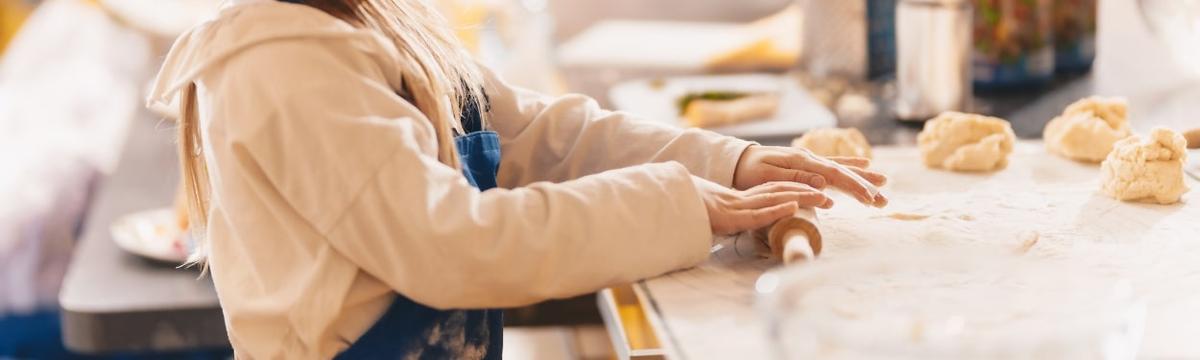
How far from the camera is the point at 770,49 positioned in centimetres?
251

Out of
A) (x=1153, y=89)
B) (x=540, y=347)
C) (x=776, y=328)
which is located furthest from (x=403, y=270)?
(x=540, y=347)

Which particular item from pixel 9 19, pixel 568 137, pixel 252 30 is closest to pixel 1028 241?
pixel 568 137

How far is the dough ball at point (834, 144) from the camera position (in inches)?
52.6

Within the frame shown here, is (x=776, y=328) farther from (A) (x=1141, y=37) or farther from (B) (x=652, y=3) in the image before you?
(B) (x=652, y=3)

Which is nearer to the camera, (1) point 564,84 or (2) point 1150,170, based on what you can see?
(2) point 1150,170

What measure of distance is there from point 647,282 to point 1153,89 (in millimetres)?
882

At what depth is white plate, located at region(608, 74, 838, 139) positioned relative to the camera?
6.25ft

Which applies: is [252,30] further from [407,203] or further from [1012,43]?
[1012,43]

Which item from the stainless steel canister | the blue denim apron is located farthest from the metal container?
the blue denim apron

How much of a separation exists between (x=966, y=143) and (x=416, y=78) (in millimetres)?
549

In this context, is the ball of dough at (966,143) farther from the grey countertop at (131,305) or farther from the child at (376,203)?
the grey countertop at (131,305)

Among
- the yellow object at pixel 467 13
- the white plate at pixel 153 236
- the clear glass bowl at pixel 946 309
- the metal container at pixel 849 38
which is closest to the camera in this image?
the clear glass bowl at pixel 946 309

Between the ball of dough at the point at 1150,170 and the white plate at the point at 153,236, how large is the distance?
1080 mm

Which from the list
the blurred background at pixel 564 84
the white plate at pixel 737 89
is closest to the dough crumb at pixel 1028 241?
the blurred background at pixel 564 84
